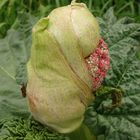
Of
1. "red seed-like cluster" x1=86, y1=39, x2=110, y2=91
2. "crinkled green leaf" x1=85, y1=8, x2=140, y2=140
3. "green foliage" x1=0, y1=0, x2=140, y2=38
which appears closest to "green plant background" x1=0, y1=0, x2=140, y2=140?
"crinkled green leaf" x1=85, y1=8, x2=140, y2=140

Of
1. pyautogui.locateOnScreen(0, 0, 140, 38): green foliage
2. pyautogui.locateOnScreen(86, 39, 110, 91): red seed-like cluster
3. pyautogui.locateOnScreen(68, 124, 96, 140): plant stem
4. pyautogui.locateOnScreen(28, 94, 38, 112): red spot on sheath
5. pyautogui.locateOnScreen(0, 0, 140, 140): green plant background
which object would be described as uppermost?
pyautogui.locateOnScreen(86, 39, 110, 91): red seed-like cluster

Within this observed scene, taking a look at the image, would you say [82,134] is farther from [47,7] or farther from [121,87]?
[47,7]

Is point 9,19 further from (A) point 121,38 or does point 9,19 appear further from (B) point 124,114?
(B) point 124,114

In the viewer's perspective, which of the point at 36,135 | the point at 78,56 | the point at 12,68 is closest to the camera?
the point at 78,56

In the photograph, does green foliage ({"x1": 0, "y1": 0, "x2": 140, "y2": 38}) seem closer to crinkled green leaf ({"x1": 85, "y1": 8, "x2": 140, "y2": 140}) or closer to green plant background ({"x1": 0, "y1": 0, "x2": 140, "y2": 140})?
green plant background ({"x1": 0, "y1": 0, "x2": 140, "y2": 140})

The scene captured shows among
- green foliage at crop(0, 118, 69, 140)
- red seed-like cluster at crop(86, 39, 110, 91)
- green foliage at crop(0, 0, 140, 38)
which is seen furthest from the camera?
green foliage at crop(0, 0, 140, 38)

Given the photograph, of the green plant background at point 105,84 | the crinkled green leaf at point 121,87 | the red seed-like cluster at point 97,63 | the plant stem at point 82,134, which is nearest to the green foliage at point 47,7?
the green plant background at point 105,84

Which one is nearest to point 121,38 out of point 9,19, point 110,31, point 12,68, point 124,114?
point 110,31

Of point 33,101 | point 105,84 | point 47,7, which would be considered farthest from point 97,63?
point 47,7
